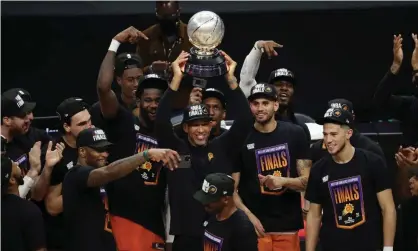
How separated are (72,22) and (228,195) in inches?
188

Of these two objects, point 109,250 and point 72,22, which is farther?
point 72,22

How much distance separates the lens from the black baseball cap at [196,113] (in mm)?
7844

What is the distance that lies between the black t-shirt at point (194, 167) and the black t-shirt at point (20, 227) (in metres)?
1.09

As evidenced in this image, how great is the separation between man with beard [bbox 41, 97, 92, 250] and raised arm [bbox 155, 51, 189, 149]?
736mm

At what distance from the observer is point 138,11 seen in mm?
11227

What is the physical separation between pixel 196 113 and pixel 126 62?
3.93 ft

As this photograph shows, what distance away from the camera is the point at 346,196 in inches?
315

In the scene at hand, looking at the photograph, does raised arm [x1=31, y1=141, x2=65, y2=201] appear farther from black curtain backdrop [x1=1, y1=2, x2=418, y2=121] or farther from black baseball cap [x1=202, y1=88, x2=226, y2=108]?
black curtain backdrop [x1=1, y1=2, x2=418, y2=121]

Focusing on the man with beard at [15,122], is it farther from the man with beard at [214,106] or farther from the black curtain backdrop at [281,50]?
the black curtain backdrop at [281,50]

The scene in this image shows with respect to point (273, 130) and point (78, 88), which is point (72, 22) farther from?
point (273, 130)

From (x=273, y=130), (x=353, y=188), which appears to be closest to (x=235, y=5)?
(x=273, y=130)

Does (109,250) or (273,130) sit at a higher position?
(273,130)

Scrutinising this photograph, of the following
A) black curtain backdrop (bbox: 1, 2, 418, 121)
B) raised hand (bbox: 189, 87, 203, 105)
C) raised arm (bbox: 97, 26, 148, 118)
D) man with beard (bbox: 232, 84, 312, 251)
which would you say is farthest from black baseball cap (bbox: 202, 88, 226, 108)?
black curtain backdrop (bbox: 1, 2, 418, 121)

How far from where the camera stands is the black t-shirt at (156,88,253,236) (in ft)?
25.9
